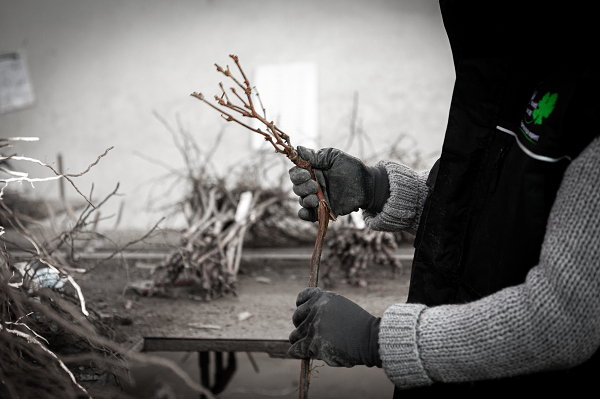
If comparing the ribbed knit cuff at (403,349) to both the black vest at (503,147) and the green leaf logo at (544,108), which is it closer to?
the black vest at (503,147)

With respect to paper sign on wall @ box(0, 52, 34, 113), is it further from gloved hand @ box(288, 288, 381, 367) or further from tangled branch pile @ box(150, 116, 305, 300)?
gloved hand @ box(288, 288, 381, 367)

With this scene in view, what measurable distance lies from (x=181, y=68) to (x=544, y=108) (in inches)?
149

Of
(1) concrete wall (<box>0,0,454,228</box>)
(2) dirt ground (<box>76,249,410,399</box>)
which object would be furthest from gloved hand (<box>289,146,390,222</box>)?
(1) concrete wall (<box>0,0,454,228</box>)

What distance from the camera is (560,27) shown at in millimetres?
631

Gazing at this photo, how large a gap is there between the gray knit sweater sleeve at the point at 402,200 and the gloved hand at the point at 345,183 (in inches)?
1.5

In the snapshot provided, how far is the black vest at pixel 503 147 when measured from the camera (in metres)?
0.63

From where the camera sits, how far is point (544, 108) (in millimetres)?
656

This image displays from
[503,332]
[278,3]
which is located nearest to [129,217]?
[278,3]

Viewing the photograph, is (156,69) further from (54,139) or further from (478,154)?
(478,154)

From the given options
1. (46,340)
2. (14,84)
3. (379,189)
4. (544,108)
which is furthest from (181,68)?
(544,108)

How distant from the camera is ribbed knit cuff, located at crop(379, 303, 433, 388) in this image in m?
0.71

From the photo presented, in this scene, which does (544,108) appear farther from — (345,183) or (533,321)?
(345,183)

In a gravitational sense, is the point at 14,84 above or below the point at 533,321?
above

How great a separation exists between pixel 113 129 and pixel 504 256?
4.13 m
